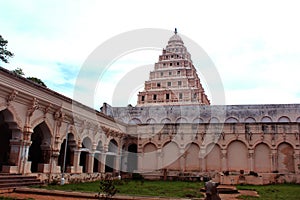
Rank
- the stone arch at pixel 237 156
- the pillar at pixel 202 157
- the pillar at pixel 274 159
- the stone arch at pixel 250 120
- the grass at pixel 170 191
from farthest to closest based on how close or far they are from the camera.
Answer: the stone arch at pixel 250 120 < the pillar at pixel 202 157 < the stone arch at pixel 237 156 < the pillar at pixel 274 159 < the grass at pixel 170 191

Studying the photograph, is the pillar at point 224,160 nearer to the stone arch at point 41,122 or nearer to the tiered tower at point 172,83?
the tiered tower at point 172,83

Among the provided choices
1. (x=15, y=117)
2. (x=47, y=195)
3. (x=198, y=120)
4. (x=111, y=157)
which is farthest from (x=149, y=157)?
(x=47, y=195)

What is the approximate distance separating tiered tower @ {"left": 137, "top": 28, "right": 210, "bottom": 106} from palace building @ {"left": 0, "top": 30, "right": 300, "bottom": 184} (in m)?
0.14

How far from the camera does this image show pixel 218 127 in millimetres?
26672

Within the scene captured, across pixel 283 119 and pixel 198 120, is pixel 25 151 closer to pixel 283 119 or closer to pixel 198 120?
pixel 198 120

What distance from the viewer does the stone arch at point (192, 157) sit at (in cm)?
2688

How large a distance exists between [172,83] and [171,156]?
14761 millimetres

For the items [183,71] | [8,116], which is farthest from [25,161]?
[183,71]

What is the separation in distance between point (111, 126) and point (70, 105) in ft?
22.8

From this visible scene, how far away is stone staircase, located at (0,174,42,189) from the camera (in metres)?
12.8

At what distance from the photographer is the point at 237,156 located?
26406mm

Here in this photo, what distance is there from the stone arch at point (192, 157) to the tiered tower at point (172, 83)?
1102cm

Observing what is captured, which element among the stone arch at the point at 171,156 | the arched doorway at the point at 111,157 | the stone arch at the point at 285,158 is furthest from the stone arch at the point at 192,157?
the stone arch at the point at 285,158

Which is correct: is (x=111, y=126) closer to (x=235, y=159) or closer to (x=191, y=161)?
(x=191, y=161)
